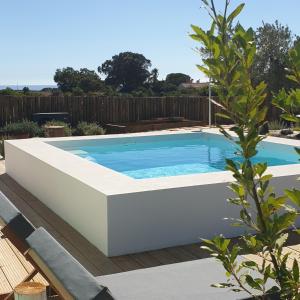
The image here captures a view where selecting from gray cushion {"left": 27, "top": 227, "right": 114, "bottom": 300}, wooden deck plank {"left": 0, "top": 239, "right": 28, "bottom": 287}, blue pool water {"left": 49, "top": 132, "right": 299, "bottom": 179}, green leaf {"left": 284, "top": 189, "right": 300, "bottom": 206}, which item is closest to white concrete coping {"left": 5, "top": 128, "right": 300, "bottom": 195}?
wooden deck plank {"left": 0, "top": 239, "right": 28, "bottom": 287}

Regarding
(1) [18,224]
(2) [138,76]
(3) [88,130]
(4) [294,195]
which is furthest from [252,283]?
(2) [138,76]

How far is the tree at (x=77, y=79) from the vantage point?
43.2 meters

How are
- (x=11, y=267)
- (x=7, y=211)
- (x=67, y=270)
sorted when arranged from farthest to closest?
(x=11, y=267)
(x=7, y=211)
(x=67, y=270)

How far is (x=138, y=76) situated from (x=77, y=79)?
9621 mm

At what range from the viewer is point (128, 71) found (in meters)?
52.4

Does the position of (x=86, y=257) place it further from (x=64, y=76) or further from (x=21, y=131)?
(x=64, y=76)

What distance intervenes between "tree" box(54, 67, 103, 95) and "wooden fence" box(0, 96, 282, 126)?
77.7 ft

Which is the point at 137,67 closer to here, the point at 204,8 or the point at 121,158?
the point at 121,158

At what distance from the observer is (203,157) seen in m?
10.6

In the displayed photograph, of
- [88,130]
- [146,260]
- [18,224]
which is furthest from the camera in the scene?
[88,130]

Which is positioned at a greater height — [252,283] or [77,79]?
[77,79]

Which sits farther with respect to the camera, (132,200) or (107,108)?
(107,108)

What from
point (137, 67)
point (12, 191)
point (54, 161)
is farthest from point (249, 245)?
point (137, 67)

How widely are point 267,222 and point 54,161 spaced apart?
5.75 m
